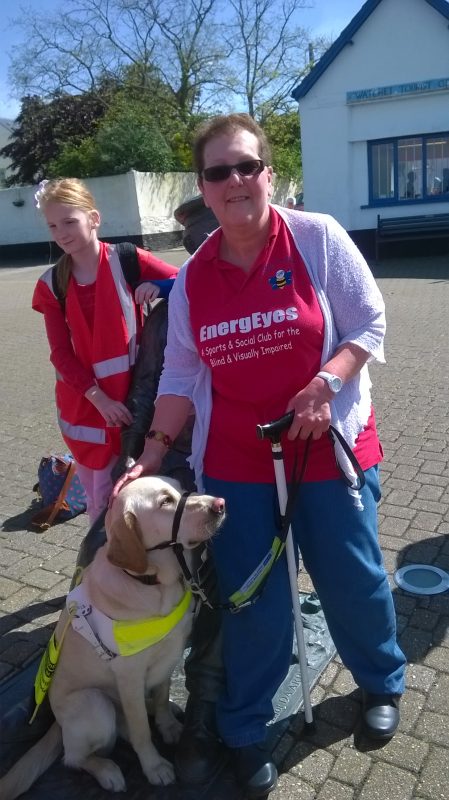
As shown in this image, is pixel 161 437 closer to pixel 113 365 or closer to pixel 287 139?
pixel 113 365

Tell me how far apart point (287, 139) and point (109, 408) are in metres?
32.2

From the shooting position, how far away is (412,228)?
18.1 metres

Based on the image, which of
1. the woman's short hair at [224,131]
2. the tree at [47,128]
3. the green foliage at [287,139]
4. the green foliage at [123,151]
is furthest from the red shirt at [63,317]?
the green foliage at [287,139]

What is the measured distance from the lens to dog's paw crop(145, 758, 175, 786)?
8.48 feet

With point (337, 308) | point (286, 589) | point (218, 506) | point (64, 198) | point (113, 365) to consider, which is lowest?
point (286, 589)

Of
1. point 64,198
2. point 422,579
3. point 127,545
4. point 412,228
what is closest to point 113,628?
point 127,545

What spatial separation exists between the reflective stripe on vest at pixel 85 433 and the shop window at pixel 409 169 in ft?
57.0

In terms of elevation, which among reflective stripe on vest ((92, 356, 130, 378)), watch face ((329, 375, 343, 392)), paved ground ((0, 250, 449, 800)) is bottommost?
paved ground ((0, 250, 449, 800))

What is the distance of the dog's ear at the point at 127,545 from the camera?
229 centimetres

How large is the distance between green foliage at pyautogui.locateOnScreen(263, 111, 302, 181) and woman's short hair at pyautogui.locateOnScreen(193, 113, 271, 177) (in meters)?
29.6

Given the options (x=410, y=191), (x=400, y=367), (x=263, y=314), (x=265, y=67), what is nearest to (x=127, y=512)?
(x=263, y=314)

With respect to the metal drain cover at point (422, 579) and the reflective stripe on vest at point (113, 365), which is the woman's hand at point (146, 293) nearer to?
the reflective stripe on vest at point (113, 365)

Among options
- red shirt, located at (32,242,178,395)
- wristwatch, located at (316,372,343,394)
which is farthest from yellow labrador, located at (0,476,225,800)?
red shirt, located at (32,242,178,395)

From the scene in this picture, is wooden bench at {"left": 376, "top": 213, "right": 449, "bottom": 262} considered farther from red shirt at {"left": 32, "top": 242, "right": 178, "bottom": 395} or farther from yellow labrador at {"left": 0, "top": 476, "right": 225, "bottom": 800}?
yellow labrador at {"left": 0, "top": 476, "right": 225, "bottom": 800}
